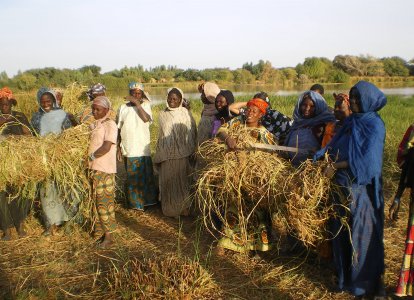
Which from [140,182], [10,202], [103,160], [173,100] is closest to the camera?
[103,160]

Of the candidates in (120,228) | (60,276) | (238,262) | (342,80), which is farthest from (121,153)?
(342,80)

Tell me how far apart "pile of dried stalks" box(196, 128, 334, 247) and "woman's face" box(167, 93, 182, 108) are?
1.36m

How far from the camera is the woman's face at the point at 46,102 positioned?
3.98 m

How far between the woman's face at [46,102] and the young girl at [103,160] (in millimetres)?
686

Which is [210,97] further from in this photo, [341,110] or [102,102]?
[341,110]

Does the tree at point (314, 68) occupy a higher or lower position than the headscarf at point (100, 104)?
higher

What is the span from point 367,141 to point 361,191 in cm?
37

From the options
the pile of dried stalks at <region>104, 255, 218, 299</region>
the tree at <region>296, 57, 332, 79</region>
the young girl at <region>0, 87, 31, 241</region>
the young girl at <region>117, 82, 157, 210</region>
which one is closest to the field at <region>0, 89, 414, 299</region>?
the pile of dried stalks at <region>104, 255, 218, 299</region>

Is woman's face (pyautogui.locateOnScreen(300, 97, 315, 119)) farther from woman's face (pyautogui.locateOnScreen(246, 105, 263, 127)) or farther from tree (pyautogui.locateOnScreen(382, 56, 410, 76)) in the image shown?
tree (pyautogui.locateOnScreen(382, 56, 410, 76))

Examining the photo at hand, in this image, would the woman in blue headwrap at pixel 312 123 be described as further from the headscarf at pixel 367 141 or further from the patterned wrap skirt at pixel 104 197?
the patterned wrap skirt at pixel 104 197

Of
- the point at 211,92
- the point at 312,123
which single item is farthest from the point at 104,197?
the point at 312,123

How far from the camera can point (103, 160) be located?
11.8 ft

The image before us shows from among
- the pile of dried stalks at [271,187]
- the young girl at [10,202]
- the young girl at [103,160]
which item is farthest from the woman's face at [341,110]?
the young girl at [10,202]

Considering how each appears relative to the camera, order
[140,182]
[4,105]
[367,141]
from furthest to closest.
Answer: [140,182]
[4,105]
[367,141]
